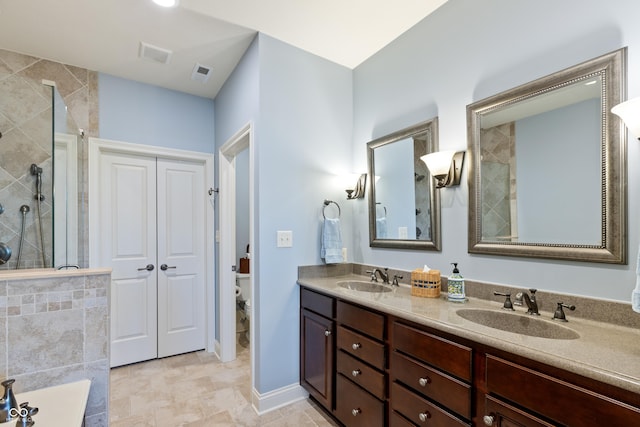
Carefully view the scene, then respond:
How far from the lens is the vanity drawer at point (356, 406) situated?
157 centimetres

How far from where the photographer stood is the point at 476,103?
171cm

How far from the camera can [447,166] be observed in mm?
1794

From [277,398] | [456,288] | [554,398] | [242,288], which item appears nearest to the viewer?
[554,398]

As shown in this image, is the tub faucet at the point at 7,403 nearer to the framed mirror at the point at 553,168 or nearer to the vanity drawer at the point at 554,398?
the vanity drawer at the point at 554,398

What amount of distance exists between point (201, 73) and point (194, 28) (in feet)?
1.99

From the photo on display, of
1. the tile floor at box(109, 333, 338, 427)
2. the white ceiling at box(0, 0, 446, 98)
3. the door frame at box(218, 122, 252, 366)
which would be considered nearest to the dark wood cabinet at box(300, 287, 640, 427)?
the tile floor at box(109, 333, 338, 427)

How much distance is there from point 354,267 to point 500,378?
1553 mm

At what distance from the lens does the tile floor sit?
78.7 inches

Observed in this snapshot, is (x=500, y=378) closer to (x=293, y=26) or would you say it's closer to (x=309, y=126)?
(x=309, y=126)

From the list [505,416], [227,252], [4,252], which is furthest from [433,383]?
[4,252]

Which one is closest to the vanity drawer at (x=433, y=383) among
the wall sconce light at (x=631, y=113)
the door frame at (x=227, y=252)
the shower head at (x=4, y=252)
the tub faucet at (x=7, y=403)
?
the wall sconce light at (x=631, y=113)

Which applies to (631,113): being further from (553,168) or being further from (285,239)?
(285,239)

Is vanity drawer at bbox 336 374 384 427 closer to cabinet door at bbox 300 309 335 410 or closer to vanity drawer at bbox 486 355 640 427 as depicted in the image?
cabinet door at bbox 300 309 335 410

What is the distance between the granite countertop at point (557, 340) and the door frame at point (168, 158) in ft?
6.56
